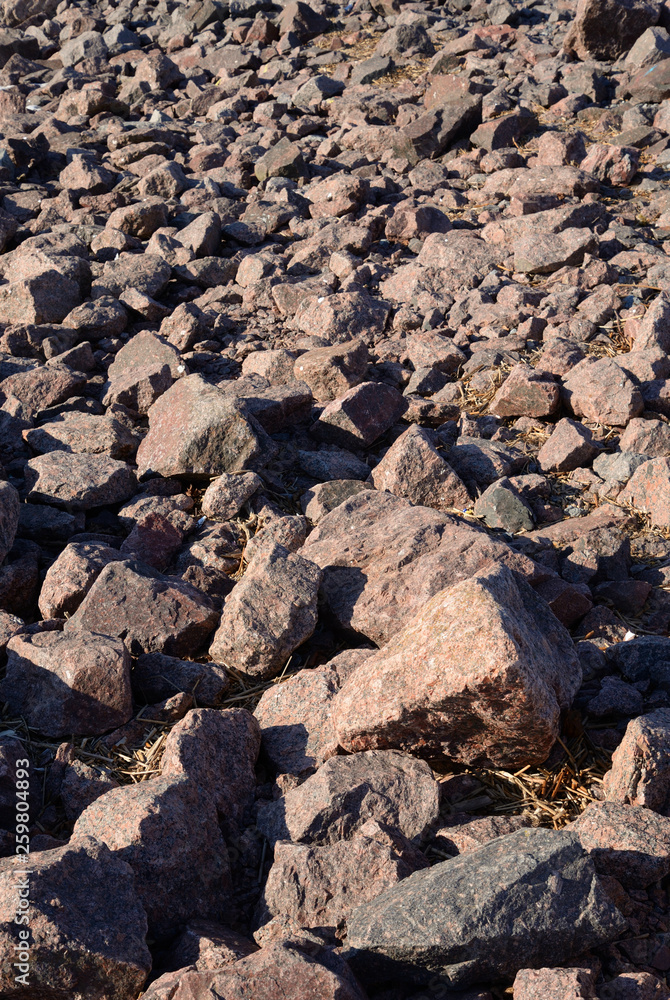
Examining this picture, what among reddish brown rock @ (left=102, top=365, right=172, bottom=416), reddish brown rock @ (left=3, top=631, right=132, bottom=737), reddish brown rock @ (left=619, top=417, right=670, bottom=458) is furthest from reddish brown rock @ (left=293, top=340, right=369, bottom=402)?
reddish brown rock @ (left=3, top=631, right=132, bottom=737)

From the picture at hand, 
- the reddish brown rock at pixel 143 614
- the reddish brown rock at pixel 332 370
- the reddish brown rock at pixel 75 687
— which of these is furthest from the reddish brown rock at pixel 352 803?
the reddish brown rock at pixel 332 370

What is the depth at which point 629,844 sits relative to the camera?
214 cm

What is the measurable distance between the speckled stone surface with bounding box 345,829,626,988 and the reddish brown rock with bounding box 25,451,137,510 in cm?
237

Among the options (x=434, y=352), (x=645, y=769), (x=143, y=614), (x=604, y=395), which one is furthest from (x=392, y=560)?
(x=434, y=352)

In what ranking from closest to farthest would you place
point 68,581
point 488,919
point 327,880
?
1. point 488,919
2. point 327,880
3. point 68,581

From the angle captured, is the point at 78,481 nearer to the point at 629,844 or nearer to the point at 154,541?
the point at 154,541

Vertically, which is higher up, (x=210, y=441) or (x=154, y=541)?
(x=210, y=441)

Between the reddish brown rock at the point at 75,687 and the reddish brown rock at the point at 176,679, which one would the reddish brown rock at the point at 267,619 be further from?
the reddish brown rock at the point at 75,687

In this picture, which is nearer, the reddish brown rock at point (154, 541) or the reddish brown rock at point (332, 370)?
the reddish brown rock at point (154, 541)

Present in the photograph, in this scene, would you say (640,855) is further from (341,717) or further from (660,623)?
(660,623)

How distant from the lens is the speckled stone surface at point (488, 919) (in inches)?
73.0

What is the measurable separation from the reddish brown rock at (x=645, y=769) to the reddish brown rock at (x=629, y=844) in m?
0.10

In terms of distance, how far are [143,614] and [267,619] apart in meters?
0.47

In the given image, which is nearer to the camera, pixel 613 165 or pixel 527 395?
pixel 527 395
